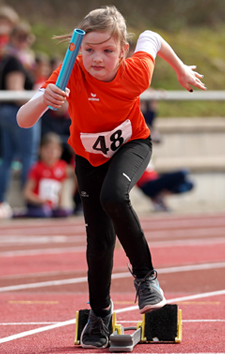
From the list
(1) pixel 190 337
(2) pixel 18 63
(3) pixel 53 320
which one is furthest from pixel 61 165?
(1) pixel 190 337

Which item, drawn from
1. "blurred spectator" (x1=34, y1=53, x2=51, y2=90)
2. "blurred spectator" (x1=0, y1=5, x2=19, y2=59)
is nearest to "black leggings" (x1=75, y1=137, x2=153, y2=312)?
"blurred spectator" (x1=0, y1=5, x2=19, y2=59)

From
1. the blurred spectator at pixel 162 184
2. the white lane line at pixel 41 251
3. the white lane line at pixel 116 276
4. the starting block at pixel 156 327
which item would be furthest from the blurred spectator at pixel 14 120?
the starting block at pixel 156 327

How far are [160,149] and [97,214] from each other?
10.3 meters

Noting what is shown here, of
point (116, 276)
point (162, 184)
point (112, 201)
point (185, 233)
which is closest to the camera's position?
point (112, 201)

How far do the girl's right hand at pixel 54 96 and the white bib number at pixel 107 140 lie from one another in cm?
41

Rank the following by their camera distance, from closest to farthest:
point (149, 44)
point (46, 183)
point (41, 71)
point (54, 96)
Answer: point (54, 96)
point (149, 44)
point (46, 183)
point (41, 71)

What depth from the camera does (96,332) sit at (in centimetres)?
402

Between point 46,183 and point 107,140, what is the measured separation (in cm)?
718

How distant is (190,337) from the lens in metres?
4.11

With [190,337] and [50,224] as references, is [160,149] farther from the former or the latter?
[190,337]

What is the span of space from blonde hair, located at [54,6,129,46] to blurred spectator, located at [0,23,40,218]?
6.04 meters

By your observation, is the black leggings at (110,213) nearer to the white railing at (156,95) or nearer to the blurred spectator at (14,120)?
the blurred spectator at (14,120)

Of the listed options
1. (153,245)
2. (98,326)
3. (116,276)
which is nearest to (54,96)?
(98,326)

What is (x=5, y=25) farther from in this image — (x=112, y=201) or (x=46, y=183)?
(x=112, y=201)
